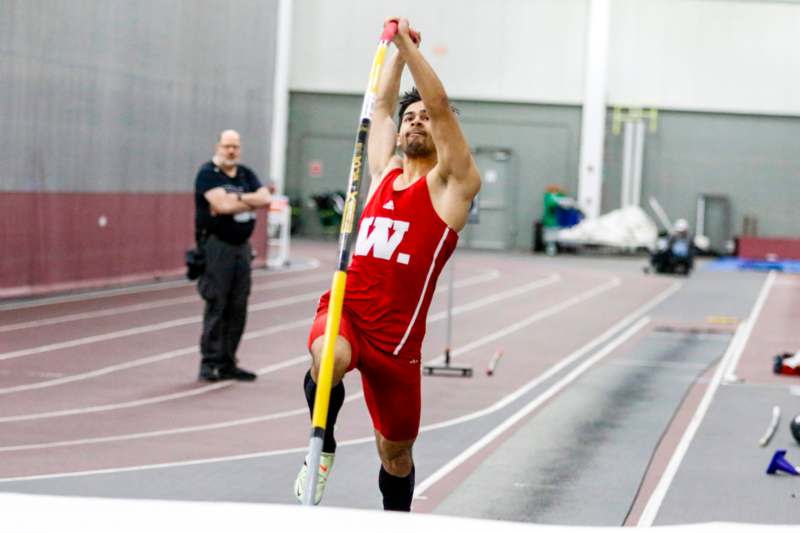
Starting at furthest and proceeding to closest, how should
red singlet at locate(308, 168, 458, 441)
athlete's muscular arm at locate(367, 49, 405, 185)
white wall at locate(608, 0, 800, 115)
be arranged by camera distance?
white wall at locate(608, 0, 800, 115)
athlete's muscular arm at locate(367, 49, 405, 185)
red singlet at locate(308, 168, 458, 441)

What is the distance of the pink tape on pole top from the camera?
608 centimetres

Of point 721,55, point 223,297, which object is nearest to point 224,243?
point 223,297

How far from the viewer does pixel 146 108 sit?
2373cm

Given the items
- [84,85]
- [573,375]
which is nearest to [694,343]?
[573,375]

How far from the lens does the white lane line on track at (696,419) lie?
901cm

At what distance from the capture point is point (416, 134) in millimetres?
7020

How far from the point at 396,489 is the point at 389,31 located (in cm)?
224

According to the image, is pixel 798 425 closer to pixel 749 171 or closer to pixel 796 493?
pixel 796 493

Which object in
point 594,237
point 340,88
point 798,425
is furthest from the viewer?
point 340,88

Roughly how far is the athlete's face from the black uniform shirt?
6.60 m

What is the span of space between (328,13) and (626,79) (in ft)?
27.9

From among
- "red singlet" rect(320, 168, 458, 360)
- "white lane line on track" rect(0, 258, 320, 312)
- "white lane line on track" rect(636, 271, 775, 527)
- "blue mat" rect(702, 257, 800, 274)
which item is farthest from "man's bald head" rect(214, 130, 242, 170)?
"blue mat" rect(702, 257, 800, 274)

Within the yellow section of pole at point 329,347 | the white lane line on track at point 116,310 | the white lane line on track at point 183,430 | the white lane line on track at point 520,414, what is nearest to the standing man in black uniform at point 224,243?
the white lane line on track at point 183,430

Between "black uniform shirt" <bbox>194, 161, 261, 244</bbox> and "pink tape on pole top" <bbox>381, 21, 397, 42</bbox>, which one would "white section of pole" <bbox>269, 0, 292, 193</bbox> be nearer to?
"black uniform shirt" <bbox>194, 161, 261, 244</bbox>
